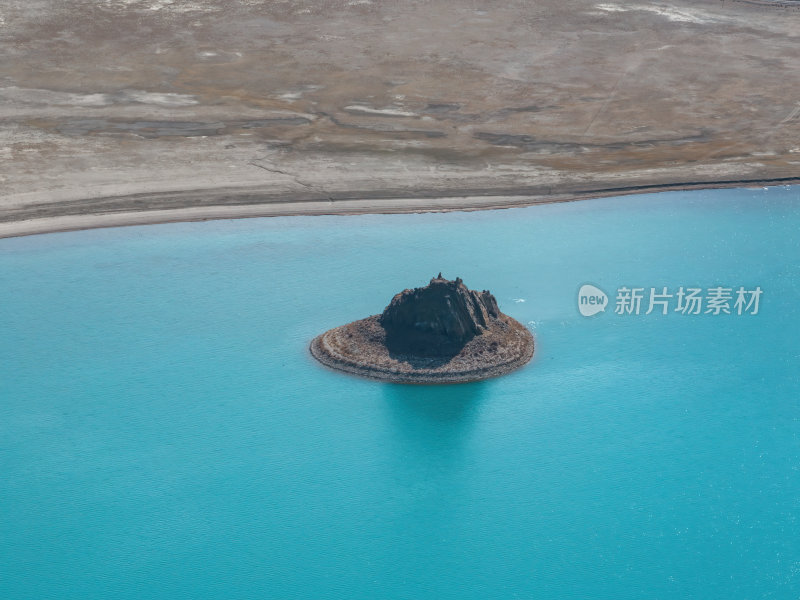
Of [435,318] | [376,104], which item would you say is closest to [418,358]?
[435,318]

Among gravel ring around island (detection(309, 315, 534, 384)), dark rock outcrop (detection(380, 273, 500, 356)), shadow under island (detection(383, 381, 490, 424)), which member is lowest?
shadow under island (detection(383, 381, 490, 424))

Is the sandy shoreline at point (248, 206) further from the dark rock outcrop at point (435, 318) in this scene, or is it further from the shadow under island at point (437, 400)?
the shadow under island at point (437, 400)

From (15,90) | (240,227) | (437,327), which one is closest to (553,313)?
(437,327)

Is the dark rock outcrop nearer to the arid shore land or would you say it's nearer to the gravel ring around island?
the gravel ring around island

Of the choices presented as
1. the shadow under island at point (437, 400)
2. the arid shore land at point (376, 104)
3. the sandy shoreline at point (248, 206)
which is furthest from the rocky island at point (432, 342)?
the arid shore land at point (376, 104)

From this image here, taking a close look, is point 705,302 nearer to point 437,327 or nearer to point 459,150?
point 437,327
